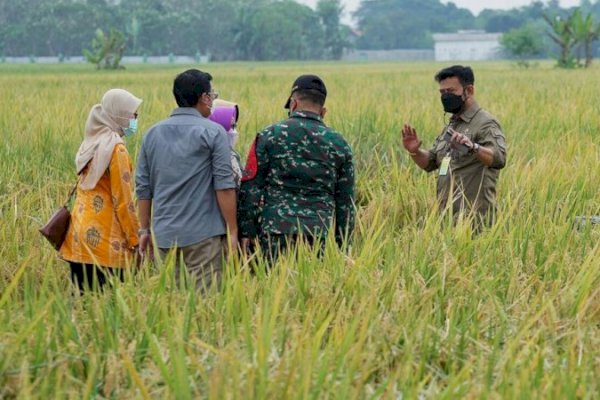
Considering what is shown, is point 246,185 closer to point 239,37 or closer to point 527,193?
point 527,193

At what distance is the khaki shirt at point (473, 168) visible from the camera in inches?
173

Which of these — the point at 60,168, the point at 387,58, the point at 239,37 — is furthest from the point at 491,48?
the point at 60,168

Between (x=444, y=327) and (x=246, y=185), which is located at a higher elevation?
(x=246, y=185)

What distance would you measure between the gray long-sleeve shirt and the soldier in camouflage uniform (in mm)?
160

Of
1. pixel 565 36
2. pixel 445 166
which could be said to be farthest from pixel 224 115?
pixel 565 36

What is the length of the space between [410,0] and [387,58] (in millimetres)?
36284

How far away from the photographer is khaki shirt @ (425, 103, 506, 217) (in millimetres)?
4395

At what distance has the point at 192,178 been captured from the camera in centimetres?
385

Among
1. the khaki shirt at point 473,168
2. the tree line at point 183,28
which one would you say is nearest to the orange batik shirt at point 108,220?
the khaki shirt at point 473,168

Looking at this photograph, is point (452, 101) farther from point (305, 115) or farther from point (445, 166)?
point (305, 115)

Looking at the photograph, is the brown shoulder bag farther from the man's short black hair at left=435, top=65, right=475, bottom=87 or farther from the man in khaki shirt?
the man's short black hair at left=435, top=65, right=475, bottom=87

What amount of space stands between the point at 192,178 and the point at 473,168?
132cm

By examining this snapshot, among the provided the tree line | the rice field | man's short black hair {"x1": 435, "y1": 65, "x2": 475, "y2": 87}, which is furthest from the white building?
the rice field

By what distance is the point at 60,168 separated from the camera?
6.53 metres
